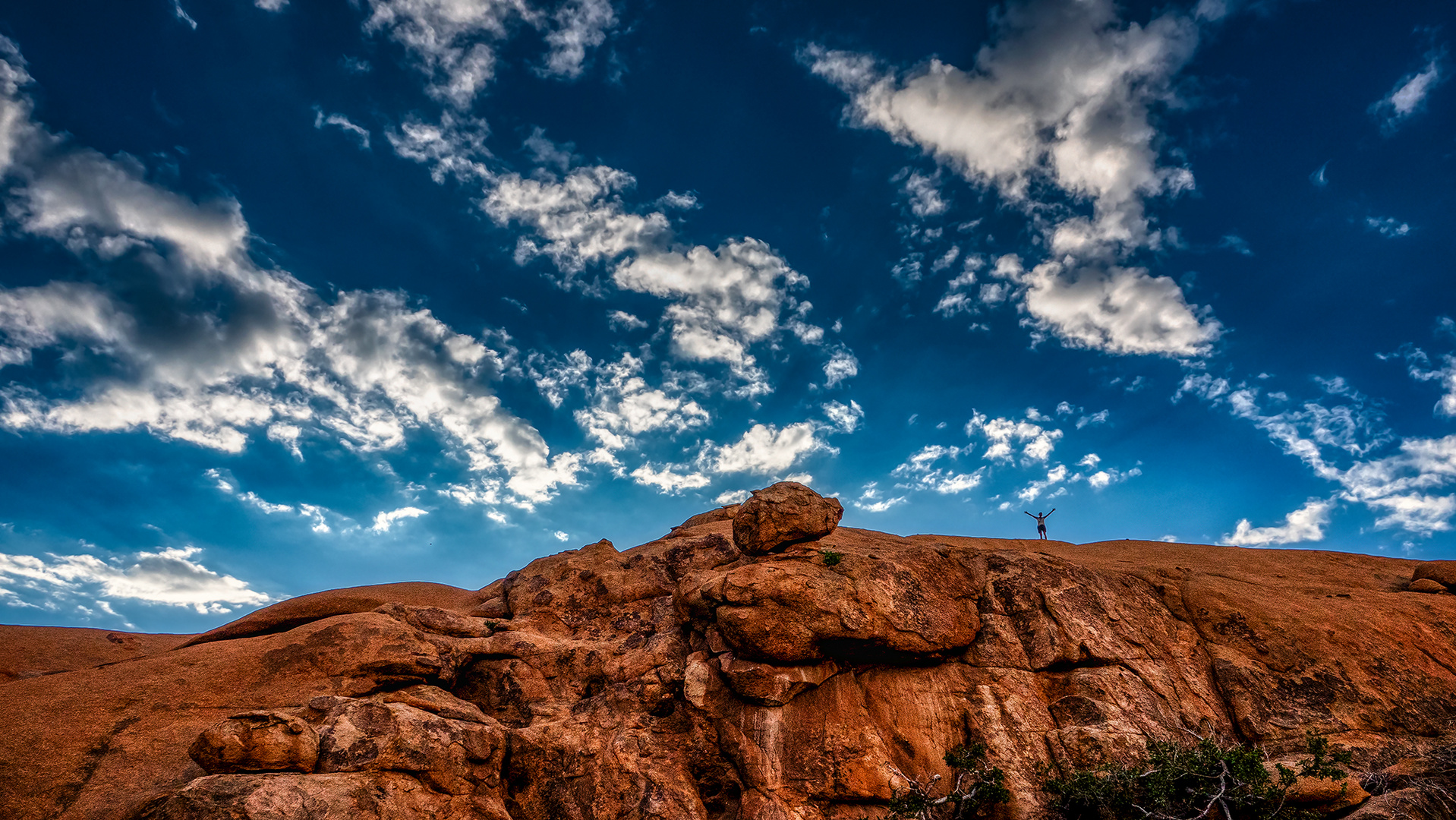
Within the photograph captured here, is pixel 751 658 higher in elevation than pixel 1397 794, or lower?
Answer: higher

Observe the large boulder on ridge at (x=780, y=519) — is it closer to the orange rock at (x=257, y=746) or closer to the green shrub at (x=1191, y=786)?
the green shrub at (x=1191, y=786)

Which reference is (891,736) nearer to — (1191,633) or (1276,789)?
(1276,789)

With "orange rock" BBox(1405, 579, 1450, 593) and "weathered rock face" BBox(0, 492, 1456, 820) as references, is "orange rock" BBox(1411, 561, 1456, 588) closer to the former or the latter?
"orange rock" BBox(1405, 579, 1450, 593)

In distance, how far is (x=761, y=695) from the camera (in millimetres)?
23359

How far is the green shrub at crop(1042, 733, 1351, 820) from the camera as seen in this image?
57.3ft

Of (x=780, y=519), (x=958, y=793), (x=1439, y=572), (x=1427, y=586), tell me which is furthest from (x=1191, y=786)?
(x=1439, y=572)

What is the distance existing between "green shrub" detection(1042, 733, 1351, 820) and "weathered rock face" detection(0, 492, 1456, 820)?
0.99 m

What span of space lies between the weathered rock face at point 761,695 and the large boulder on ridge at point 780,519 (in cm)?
41

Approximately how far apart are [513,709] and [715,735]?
9.00 metres

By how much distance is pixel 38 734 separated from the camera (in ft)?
62.4

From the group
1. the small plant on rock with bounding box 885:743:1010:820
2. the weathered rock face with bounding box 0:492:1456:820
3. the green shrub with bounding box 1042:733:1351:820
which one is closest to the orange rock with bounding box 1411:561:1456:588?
the weathered rock face with bounding box 0:492:1456:820

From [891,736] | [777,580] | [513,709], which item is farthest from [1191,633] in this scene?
[513,709]

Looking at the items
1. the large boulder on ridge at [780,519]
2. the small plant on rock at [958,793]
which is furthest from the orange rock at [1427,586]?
the large boulder on ridge at [780,519]

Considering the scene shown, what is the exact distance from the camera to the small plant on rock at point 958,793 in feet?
65.8
